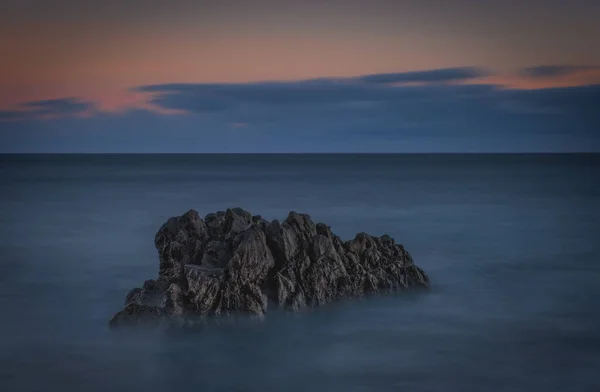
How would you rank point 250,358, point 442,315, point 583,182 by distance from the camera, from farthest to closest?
1. point 583,182
2. point 442,315
3. point 250,358

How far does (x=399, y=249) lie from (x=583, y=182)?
43.2 metres

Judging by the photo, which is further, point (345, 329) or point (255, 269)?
point (255, 269)

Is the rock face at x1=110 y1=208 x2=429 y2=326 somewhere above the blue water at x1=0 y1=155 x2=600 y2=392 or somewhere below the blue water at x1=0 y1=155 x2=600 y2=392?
above

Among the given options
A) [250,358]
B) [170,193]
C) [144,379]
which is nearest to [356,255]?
[250,358]

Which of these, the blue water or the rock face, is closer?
the blue water

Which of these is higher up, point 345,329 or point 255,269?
point 255,269

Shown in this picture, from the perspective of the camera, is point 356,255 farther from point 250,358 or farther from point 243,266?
point 250,358

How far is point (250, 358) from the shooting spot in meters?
11.7

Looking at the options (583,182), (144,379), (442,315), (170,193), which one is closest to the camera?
(144,379)

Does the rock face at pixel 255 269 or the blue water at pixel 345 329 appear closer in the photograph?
the blue water at pixel 345 329

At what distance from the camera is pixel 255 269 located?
1322cm

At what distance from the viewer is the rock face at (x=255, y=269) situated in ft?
42.2

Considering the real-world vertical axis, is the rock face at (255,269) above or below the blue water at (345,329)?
above

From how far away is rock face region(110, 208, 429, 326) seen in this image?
12852mm
